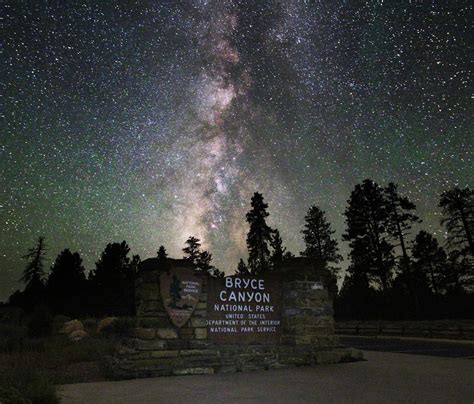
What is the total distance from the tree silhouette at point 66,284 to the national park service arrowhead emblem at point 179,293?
35.4 m

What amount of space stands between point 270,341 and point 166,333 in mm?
2928

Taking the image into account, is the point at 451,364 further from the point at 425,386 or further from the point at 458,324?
the point at 458,324

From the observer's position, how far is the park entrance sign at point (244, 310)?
9.18 metres

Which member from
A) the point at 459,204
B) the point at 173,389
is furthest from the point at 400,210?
the point at 173,389

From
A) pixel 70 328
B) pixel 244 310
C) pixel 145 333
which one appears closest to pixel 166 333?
pixel 145 333

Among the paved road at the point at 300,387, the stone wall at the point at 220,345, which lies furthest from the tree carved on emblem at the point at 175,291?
the paved road at the point at 300,387

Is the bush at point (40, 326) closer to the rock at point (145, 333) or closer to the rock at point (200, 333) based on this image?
the rock at point (145, 333)

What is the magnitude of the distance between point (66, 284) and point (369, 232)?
38.5 m

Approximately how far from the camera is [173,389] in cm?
637

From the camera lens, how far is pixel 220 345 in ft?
29.4

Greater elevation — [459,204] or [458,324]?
[459,204]

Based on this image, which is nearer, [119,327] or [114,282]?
[119,327]

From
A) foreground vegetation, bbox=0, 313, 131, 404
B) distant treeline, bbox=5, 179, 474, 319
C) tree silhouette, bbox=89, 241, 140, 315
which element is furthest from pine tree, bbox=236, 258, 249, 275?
foreground vegetation, bbox=0, 313, 131, 404

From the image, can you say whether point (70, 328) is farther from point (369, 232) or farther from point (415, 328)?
point (369, 232)
